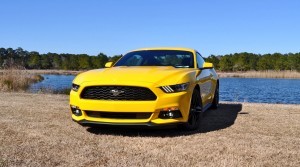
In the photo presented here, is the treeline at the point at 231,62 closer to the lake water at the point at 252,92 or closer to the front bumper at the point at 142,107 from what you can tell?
the lake water at the point at 252,92

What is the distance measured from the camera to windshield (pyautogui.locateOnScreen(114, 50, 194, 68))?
709 cm

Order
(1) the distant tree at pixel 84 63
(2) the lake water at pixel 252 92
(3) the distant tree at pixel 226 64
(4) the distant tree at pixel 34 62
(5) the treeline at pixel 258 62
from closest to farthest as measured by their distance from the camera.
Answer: (2) the lake water at pixel 252 92, (5) the treeline at pixel 258 62, (3) the distant tree at pixel 226 64, (1) the distant tree at pixel 84 63, (4) the distant tree at pixel 34 62

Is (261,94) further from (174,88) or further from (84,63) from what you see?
(84,63)

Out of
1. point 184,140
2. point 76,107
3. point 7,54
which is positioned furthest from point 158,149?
point 7,54

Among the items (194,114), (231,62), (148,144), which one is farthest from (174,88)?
(231,62)

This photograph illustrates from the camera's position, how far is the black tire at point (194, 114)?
593cm

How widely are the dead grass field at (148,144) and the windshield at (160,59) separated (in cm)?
122

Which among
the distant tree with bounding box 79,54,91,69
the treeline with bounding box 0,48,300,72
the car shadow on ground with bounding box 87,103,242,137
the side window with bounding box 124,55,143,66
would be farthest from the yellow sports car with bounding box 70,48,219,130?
the distant tree with bounding box 79,54,91,69

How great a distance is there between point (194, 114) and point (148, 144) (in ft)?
4.52

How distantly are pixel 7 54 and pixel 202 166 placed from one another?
141 m

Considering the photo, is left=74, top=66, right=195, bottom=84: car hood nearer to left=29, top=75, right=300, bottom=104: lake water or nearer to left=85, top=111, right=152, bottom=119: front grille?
left=85, top=111, right=152, bottom=119: front grille

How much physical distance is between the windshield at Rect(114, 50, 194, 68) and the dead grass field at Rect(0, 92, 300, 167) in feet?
4.02

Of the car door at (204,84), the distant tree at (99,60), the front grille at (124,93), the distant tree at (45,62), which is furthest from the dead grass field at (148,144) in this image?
the distant tree at (45,62)

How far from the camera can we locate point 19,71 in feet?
57.2
